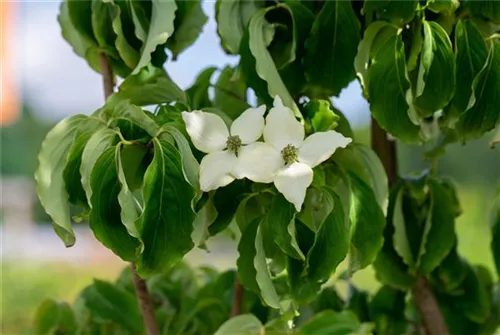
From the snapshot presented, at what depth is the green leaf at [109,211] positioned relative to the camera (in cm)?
44

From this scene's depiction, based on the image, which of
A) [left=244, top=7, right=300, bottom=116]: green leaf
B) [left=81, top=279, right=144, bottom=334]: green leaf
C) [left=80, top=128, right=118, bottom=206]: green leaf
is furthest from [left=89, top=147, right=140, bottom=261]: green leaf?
[left=81, top=279, right=144, bottom=334]: green leaf

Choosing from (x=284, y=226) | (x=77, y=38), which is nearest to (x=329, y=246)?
(x=284, y=226)

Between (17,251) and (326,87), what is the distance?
4.55m

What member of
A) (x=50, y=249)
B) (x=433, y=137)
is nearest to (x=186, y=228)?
(x=433, y=137)

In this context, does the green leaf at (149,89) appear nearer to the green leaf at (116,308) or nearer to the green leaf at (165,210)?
the green leaf at (165,210)

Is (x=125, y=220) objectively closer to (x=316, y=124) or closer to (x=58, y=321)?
(x=316, y=124)

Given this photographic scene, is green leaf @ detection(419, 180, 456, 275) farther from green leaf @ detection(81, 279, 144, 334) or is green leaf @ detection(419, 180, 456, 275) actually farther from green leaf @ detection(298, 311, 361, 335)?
green leaf @ detection(81, 279, 144, 334)

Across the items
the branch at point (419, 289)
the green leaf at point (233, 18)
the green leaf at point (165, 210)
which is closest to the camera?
the green leaf at point (165, 210)

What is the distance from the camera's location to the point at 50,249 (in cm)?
566

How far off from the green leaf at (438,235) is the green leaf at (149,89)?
21cm

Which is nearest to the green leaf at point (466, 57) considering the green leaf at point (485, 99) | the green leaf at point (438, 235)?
the green leaf at point (485, 99)

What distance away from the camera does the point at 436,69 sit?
0.47m

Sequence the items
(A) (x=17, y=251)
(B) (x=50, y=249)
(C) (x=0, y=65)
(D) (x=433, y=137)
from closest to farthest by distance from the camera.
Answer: (D) (x=433, y=137) < (C) (x=0, y=65) < (A) (x=17, y=251) < (B) (x=50, y=249)

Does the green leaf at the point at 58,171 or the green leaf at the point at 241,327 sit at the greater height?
the green leaf at the point at 58,171
